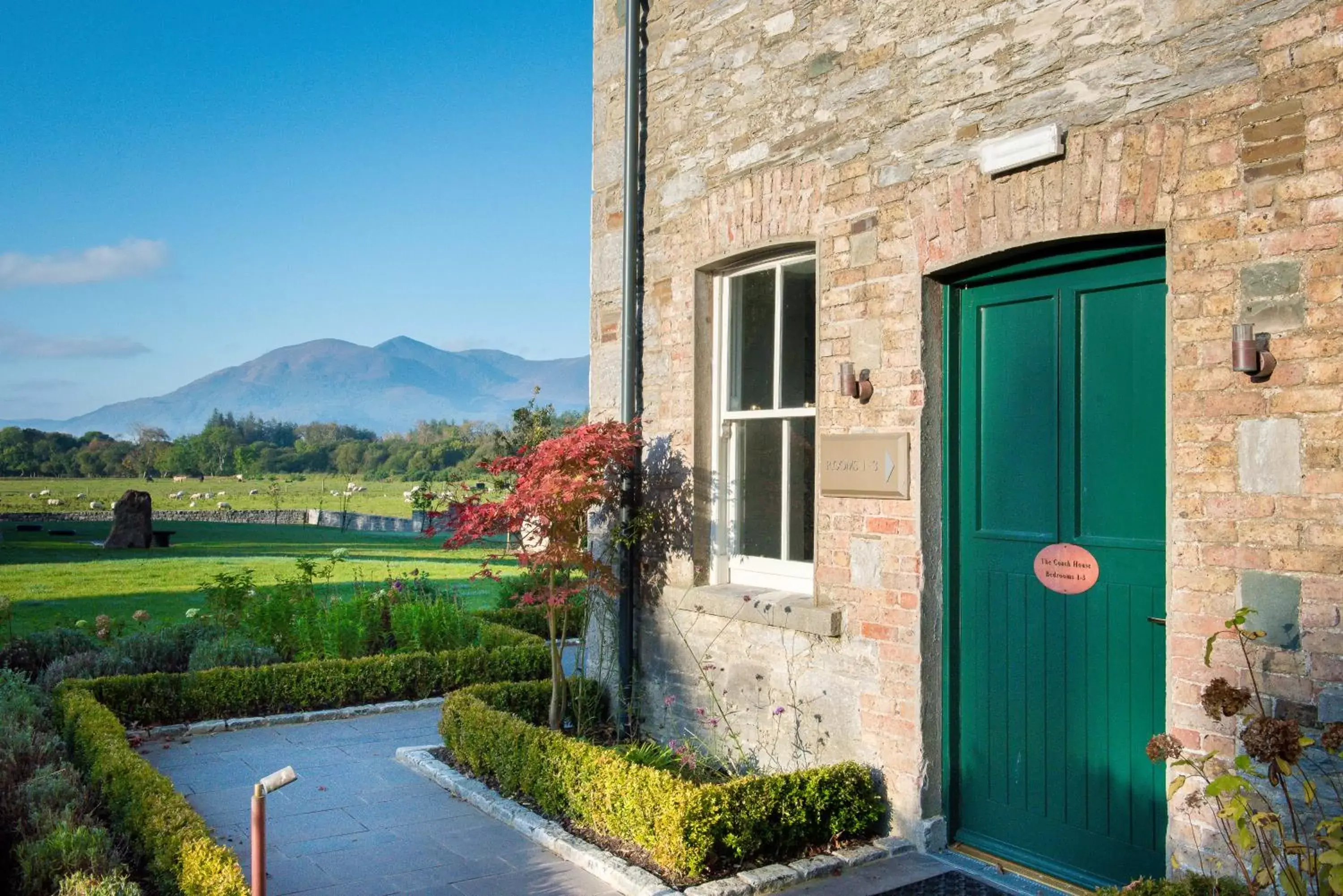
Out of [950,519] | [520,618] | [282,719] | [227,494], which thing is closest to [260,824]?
[950,519]

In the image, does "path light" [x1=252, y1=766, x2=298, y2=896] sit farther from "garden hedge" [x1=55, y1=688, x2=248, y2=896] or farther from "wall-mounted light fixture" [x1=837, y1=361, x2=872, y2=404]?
"wall-mounted light fixture" [x1=837, y1=361, x2=872, y2=404]

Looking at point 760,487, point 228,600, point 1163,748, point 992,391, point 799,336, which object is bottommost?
point 228,600

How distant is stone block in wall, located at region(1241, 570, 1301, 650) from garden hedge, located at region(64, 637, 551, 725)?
611cm

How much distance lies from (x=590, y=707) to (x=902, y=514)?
2731 millimetres

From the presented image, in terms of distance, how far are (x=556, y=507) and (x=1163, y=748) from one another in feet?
11.5

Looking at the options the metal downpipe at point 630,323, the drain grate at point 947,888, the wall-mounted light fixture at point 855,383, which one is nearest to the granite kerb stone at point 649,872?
the drain grate at point 947,888

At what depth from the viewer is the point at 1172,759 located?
3611mm

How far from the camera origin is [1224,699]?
2936mm

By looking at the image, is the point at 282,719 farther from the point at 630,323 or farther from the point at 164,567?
the point at 164,567

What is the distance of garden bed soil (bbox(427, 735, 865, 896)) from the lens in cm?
425

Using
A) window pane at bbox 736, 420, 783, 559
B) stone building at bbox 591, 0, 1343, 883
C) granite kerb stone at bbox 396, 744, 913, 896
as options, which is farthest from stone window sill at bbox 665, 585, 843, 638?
granite kerb stone at bbox 396, 744, 913, 896

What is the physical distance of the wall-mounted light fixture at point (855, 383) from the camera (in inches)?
188

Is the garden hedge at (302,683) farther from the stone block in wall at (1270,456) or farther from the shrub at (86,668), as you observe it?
the stone block in wall at (1270,456)

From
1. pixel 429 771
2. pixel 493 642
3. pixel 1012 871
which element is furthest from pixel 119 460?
pixel 1012 871
